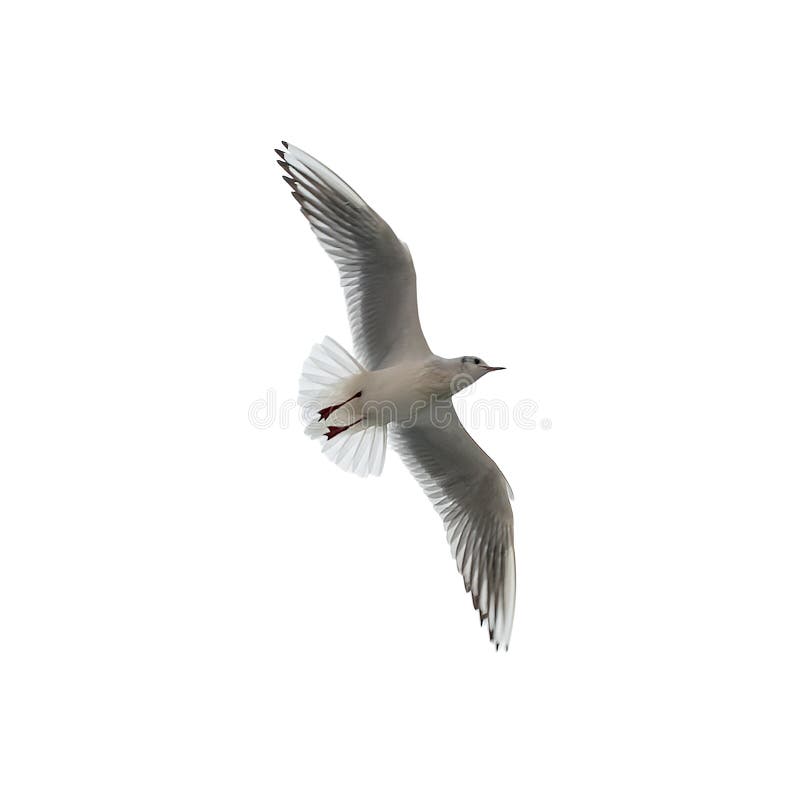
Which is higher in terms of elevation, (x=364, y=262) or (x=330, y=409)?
(x=364, y=262)

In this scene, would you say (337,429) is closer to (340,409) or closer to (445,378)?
(340,409)

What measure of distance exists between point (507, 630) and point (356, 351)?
1510 mm

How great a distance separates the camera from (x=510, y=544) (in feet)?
19.7

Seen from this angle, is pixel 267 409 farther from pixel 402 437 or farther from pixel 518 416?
pixel 518 416

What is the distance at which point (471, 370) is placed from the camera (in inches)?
221

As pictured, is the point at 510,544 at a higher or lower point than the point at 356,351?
lower

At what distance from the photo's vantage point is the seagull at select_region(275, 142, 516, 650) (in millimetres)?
Result: 5520

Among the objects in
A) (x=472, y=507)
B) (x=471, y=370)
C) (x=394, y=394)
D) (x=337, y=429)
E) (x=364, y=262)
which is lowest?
(x=472, y=507)

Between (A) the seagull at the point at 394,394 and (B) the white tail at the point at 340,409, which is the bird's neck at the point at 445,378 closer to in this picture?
(A) the seagull at the point at 394,394

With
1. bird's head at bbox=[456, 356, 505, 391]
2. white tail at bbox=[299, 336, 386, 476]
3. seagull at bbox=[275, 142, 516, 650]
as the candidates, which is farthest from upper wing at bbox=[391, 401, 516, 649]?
bird's head at bbox=[456, 356, 505, 391]

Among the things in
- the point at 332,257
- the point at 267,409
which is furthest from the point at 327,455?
the point at 332,257

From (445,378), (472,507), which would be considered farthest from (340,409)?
(472,507)

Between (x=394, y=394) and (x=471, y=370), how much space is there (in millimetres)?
362

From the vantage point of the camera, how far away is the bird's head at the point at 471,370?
18.4ft
